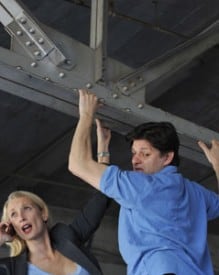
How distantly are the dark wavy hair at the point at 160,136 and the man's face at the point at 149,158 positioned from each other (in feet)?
0.06

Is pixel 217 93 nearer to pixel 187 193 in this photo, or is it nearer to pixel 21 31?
pixel 21 31

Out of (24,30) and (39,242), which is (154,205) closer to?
(39,242)

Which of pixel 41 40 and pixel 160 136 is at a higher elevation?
pixel 41 40

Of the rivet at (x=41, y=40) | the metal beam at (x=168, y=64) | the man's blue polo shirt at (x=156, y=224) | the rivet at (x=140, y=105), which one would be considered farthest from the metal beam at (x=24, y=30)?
the man's blue polo shirt at (x=156, y=224)

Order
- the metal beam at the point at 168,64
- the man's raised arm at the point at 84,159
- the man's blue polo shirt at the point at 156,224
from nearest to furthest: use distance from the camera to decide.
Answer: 1. the man's blue polo shirt at the point at 156,224
2. the man's raised arm at the point at 84,159
3. the metal beam at the point at 168,64

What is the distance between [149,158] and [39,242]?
59 cm

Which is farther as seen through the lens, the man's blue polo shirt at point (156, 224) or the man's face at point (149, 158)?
the man's face at point (149, 158)

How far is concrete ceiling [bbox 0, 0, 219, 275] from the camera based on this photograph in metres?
4.45

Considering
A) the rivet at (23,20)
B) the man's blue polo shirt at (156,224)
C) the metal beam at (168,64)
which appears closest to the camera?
the man's blue polo shirt at (156,224)

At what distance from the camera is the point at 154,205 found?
321 cm

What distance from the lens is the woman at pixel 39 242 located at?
11.1 feet

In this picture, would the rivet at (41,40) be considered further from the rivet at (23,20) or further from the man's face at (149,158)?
the man's face at (149,158)

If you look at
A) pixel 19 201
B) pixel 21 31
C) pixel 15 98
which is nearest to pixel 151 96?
pixel 15 98

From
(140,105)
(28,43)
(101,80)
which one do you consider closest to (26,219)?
(28,43)
